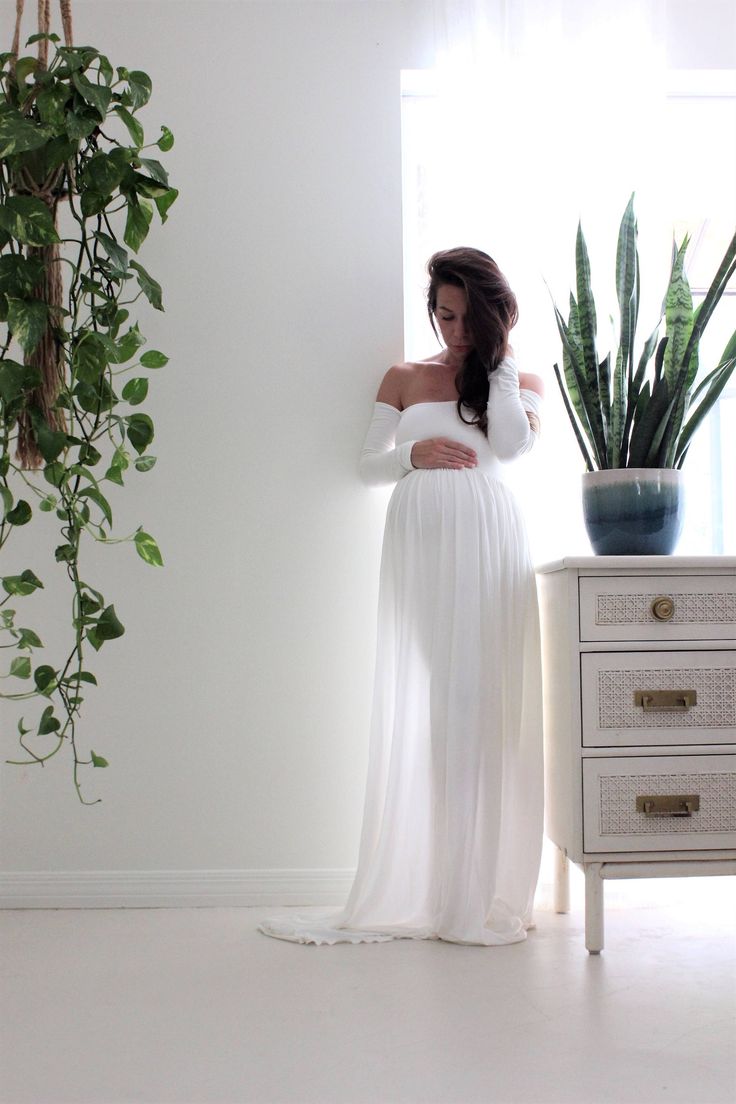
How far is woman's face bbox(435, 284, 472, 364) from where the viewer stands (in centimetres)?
226

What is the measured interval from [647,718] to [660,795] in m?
0.14

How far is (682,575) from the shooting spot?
1.95 metres

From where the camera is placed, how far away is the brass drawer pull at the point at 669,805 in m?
1.90

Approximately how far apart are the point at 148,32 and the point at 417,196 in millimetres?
753

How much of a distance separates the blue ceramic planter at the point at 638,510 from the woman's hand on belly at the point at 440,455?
29cm

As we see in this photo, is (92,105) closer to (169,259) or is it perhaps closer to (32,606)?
(169,259)

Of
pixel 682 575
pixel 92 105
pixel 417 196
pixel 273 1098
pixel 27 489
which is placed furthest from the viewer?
pixel 417 196

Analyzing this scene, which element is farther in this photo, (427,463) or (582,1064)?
(427,463)

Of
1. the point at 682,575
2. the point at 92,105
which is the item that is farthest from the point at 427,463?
the point at 92,105

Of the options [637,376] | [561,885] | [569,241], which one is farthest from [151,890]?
[569,241]

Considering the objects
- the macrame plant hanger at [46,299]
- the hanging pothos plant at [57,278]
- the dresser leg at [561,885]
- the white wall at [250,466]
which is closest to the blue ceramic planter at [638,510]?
the white wall at [250,466]

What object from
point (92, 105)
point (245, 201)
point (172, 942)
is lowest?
point (172, 942)

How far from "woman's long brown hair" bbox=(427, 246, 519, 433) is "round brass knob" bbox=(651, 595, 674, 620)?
563 millimetres

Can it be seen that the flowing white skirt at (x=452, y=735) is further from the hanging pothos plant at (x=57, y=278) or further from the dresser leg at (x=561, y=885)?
the hanging pothos plant at (x=57, y=278)
